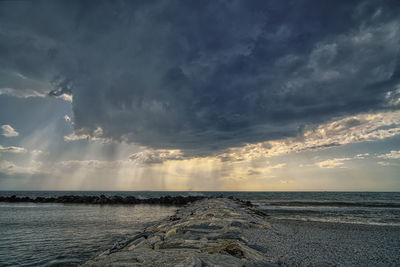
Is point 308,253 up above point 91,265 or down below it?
below

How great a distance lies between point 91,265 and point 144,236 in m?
4.73

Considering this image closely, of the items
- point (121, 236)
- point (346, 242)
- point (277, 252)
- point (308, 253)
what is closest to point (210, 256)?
point (277, 252)

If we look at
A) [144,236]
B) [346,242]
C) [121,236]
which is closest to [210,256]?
[144,236]

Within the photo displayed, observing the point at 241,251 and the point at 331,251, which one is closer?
the point at 241,251

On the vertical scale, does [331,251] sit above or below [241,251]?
below

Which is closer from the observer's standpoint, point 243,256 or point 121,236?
point 243,256

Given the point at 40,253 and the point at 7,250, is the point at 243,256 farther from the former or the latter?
the point at 7,250

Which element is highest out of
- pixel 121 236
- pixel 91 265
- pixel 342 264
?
pixel 91 265

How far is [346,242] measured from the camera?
8.88 metres

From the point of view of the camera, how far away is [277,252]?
666 centimetres

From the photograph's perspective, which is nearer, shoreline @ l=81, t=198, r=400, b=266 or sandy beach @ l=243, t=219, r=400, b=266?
shoreline @ l=81, t=198, r=400, b=266

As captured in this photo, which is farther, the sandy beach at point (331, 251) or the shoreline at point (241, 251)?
the sandy beach at point (331, 251)

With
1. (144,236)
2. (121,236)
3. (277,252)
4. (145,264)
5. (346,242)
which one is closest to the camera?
(145,264)

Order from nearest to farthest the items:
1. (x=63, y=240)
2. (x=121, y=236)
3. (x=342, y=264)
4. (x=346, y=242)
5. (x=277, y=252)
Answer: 1. (x=342, y=264)
2. (x=277, y=252)
3. (x=346, y=242)
4. (x=63, y=240)
5. (x=121, y=236)
